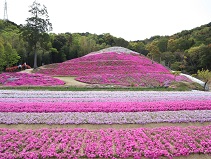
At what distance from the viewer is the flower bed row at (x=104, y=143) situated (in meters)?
7.54

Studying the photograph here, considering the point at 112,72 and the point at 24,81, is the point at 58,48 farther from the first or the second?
the point at 24,81

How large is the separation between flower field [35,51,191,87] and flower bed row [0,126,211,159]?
1790 centimetres

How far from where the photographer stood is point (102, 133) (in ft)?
30.3

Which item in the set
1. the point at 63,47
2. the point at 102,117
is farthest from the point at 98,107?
the point at 63,47

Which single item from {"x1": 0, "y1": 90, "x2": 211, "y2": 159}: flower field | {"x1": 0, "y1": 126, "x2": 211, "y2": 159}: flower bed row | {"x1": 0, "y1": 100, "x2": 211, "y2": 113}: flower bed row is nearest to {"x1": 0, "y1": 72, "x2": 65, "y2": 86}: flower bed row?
{"x1": 0, "y1": 100, "x2": 211, "y2": 113}: flower bed row

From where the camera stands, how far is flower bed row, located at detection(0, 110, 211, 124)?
10.7m

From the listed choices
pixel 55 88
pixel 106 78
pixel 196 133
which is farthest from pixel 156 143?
pixel 106 78

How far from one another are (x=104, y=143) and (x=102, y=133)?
3.12 feet

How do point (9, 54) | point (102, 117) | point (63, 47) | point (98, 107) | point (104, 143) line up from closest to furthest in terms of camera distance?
1. point (104, 143)
2. point (102, 117)
3. point (98, 107)
4. point (9, 54)
5. point (63, 47)

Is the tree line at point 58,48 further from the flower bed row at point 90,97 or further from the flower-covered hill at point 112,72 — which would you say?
the flower bed row at point 90,97

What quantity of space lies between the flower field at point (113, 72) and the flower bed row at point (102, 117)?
15.1 meters

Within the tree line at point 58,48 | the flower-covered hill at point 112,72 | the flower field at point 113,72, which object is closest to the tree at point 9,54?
the tree line at point 58,48

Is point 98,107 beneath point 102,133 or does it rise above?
above

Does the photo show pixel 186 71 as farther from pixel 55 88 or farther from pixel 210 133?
pixel 210 133
